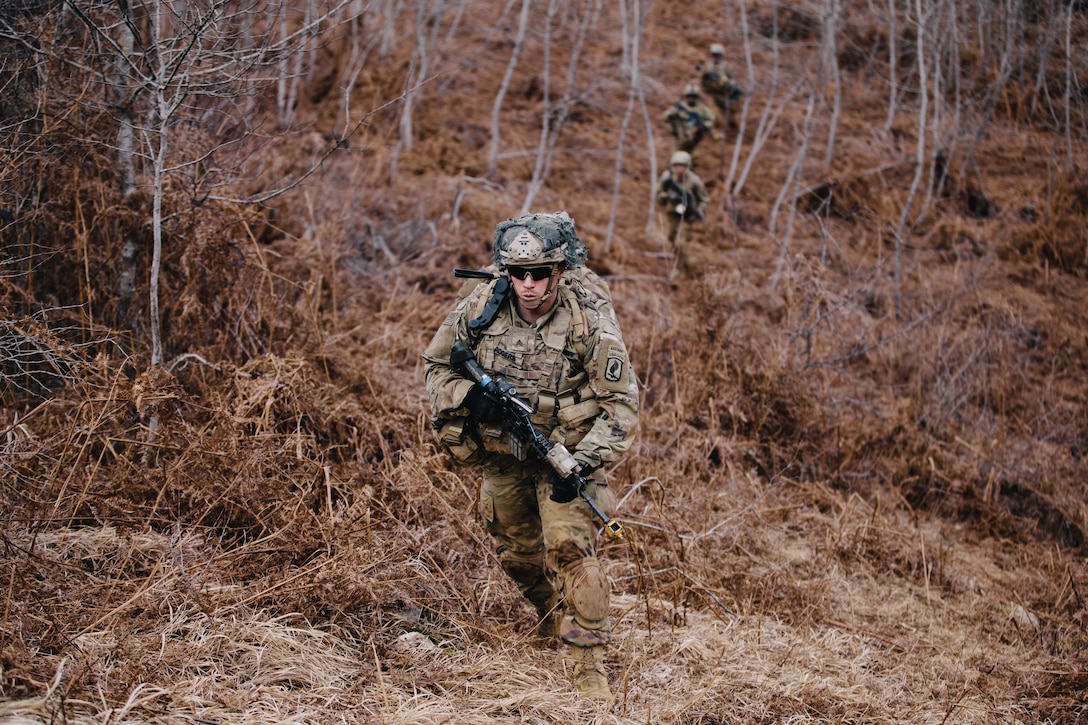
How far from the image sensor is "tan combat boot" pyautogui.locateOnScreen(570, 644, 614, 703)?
10.7 feet

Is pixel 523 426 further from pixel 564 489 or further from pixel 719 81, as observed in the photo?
pixel 719 81

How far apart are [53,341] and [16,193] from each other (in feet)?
3.78

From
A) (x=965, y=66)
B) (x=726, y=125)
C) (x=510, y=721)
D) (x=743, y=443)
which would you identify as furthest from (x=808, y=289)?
(x=965, y=66)

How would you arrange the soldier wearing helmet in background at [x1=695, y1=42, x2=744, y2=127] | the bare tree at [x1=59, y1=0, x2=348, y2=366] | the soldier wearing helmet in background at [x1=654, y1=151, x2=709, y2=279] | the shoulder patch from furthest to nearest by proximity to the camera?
the soldier wearing helmet in background at [x1=695, y1=42, x2=744, y2=127], the soldier wearing helmet in background at [x1=654, y1=151, x2=709, y2=279], the bare tree at [x1=59, y1=0, x2=348, y2=366], the shoulder patch

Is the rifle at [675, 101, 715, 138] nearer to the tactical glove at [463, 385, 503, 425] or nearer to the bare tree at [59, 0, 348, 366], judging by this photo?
the bare tree at [59, 0, 348, 366]

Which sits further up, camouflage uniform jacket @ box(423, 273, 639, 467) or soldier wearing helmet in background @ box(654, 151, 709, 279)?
camouflage uniform jacket @ box(423, 273, 639, 467)

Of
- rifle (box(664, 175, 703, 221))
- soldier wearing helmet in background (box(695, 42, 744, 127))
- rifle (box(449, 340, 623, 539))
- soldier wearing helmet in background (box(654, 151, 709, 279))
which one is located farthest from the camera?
soldier wearing helmet in background (box(695, 42, 744, 127))

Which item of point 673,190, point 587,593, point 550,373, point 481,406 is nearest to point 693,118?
point 673,190

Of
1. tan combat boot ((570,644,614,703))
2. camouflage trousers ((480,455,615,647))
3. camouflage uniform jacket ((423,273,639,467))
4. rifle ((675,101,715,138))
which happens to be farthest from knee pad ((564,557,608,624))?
rifle ((675,101,715,138))

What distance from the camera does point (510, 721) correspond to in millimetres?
3002

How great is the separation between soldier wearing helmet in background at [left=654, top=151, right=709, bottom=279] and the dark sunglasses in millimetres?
5739

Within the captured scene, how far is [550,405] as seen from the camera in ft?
11.3

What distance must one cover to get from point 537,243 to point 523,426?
2.21 ft

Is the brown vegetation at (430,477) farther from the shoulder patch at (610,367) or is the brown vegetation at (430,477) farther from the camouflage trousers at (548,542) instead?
the shoulder patch at (610,367)
